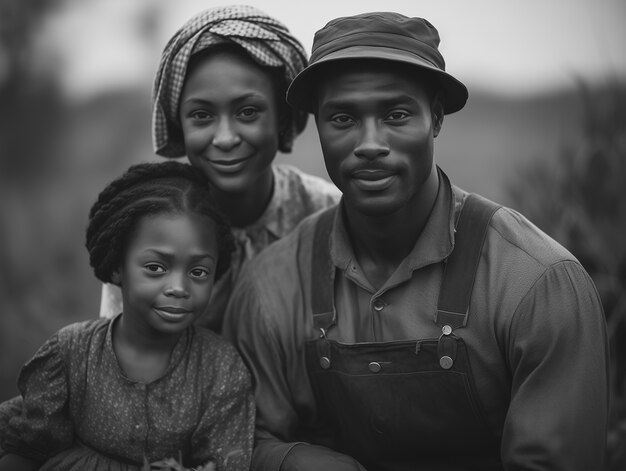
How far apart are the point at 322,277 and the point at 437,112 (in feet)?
2.40

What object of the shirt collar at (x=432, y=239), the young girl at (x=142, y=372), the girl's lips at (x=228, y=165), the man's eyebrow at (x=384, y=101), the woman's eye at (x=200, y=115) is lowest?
the young girl at (x=142, y=372)

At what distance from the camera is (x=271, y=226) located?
11.9 feet

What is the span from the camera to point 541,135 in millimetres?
7793

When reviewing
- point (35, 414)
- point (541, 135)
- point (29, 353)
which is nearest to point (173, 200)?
point (35, 414)

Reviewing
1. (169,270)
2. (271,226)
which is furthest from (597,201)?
(169,270)

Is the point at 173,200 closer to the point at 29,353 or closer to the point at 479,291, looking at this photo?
the point at 479,291

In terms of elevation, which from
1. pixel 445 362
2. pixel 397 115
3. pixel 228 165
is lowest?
pixel 445 362

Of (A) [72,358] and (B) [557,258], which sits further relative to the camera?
(A) [72,358]

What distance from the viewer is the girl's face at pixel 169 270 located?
276cm

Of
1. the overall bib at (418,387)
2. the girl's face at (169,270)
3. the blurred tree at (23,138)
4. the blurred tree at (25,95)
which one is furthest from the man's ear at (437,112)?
the blurred tree at (25,95)

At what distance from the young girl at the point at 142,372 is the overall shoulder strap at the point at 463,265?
804 millimetres

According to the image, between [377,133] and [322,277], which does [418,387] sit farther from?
[377,133]

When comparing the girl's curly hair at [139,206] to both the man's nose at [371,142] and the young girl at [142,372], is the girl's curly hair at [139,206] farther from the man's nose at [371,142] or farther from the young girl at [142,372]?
the man's nose at [371,142]

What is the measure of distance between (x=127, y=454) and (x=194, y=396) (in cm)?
30
